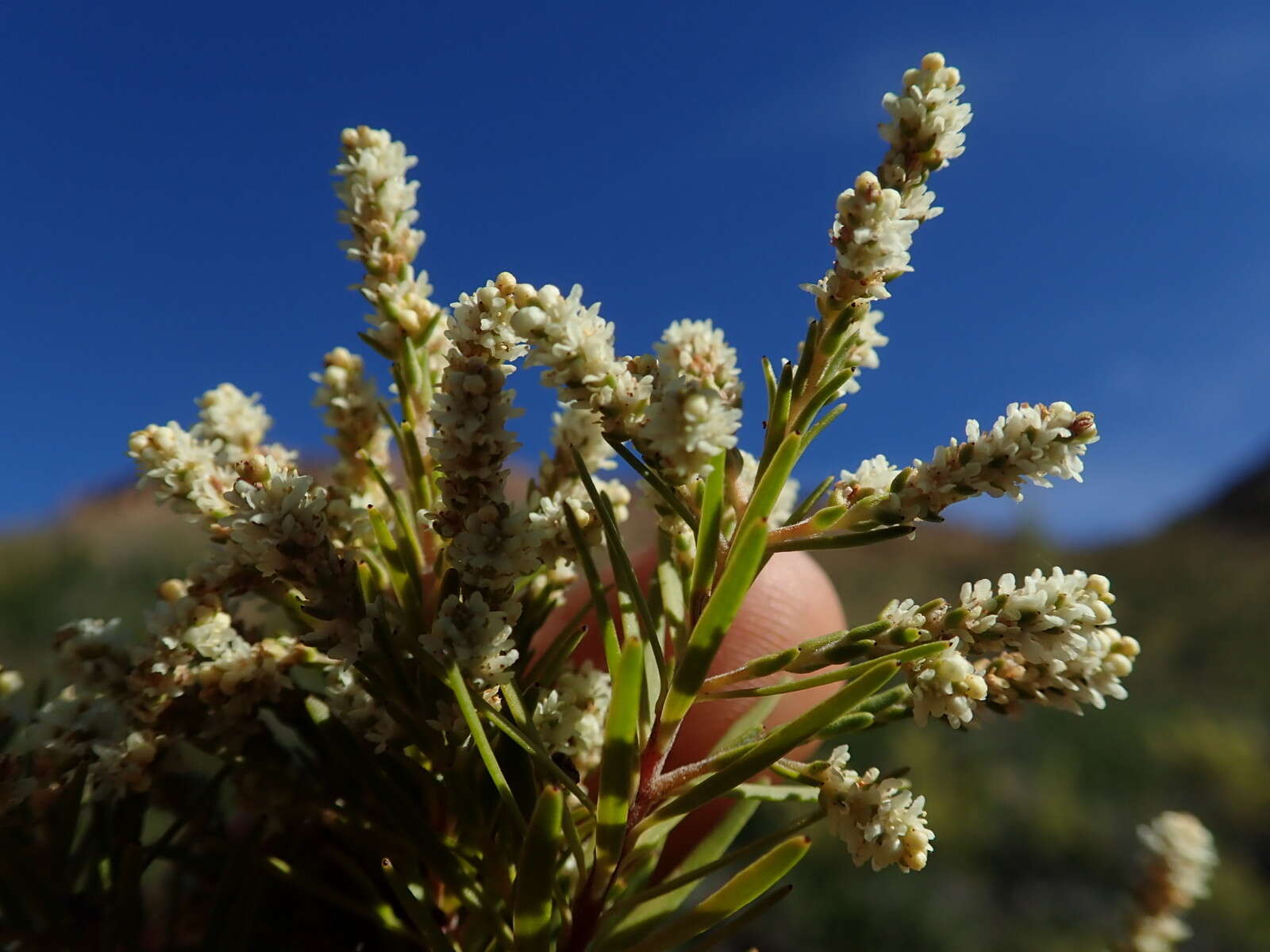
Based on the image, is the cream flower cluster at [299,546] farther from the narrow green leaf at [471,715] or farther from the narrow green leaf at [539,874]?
the narrow green leaf at [539,874]

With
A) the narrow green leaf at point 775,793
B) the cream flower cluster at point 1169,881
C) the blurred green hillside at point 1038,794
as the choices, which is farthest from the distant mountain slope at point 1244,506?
the narrow green leaf at point 775,793

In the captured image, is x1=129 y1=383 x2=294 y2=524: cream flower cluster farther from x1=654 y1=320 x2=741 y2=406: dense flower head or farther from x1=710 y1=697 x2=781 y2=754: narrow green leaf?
x1=710 y1=697 x2=781 y2=754: narrow green leaf

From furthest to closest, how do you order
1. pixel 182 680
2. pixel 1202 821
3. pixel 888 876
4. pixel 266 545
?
1. pixel 1202 821
2. pixel 888 876
3. pixel 182 680
4. pixel 266 545

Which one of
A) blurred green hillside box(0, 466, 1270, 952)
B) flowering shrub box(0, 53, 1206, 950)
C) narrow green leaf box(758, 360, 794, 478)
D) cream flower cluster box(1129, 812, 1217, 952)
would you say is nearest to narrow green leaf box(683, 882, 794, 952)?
flowering shrub box(0, 53, 1206, 950)

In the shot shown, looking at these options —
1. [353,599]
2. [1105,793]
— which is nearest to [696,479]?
[353,599]

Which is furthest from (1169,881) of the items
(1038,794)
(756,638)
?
(1038,794)

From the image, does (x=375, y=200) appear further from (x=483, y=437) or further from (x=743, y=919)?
(x=743, y=919)

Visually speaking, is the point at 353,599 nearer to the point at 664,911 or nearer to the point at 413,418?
the point at 413,418

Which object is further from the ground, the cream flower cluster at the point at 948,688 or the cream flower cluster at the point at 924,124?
the cream flower cluster at the point at 924,124
